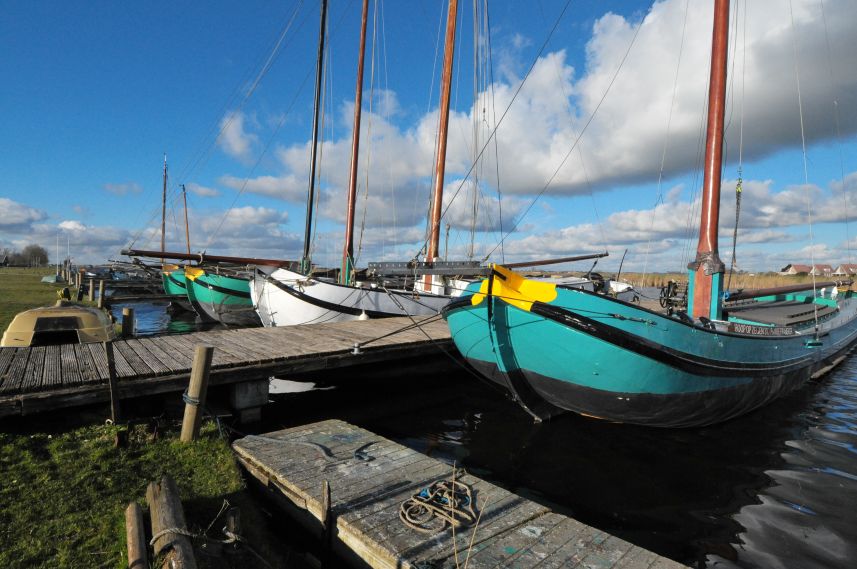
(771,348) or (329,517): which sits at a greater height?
(771,348)

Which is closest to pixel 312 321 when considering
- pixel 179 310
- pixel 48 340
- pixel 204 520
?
pixel 48 340

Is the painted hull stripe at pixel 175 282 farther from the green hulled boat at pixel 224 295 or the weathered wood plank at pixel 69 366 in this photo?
the weathered wood plank at pixel 69 366

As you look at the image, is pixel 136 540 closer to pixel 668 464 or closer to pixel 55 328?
pixel 668 464

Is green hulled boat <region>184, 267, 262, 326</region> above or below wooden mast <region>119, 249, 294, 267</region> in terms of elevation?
below

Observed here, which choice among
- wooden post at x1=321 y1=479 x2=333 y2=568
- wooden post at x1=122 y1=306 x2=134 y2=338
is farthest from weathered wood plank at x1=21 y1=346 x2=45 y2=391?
wooden post at x1=122 y1=306 x2=134 y2=338

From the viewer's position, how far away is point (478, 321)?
324 inches

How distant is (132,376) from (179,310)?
27914 mm

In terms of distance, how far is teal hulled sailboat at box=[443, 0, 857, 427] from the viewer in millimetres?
6934

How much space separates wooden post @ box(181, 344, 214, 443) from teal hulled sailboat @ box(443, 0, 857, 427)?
4395mm

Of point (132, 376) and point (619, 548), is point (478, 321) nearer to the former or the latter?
point (619, 548)

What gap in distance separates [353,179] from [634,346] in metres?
15.8

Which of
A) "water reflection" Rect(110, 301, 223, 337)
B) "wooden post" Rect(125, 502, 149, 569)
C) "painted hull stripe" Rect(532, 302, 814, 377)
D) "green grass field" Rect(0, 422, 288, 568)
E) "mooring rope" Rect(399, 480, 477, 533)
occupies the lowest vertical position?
"water reflection" Rect(110, 301, 223, 337)

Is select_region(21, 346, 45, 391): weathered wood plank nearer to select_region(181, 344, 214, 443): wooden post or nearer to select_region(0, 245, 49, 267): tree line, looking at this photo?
select_region(181, 344, 214, 443): wooden post

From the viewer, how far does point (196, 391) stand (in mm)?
5836
